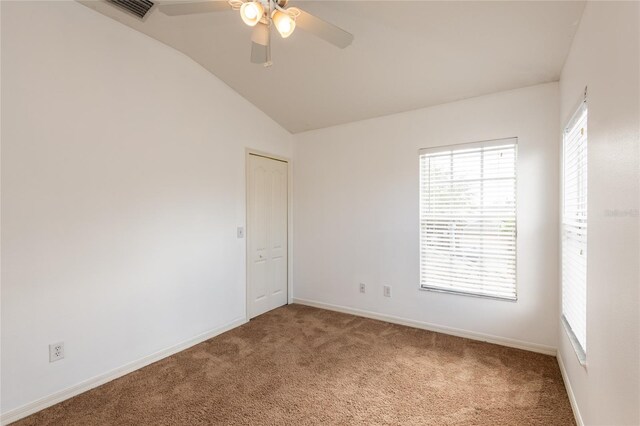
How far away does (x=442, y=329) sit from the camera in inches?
131

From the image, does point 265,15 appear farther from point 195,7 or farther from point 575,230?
point 575,230

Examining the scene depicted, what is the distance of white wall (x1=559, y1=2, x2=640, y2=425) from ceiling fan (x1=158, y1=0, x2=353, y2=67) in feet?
4.24

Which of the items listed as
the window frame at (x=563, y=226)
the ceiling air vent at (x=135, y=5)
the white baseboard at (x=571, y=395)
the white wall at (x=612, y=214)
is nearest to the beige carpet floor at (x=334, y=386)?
the white baseboard at (x=571, y=395)

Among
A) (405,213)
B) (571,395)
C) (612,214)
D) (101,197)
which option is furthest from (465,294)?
(101,197)

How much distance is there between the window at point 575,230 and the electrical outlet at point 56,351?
3.48 metres

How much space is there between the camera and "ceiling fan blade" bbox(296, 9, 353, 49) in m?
1.75

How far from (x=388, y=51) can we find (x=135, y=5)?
2033 mm

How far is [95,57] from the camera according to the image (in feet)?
7.94

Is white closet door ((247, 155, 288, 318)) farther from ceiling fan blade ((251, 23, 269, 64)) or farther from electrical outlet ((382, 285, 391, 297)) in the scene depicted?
ceiling fan blade ((251, 23, 269, 64))

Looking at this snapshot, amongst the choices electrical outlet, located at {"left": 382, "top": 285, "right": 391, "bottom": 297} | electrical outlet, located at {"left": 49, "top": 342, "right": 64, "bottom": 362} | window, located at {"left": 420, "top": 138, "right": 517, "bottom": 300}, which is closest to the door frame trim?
electrical outlet, located at {"left": 382, "top": 285, "right": 391, "bottom": 297}

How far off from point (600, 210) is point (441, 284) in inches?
80.1

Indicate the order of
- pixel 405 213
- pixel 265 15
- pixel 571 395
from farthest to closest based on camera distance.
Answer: pixel 405 213 → pixel 571 395 → pixel 265 15

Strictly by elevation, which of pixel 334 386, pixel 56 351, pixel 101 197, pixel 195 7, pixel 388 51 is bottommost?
pixel 334 386

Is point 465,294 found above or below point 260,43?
below
